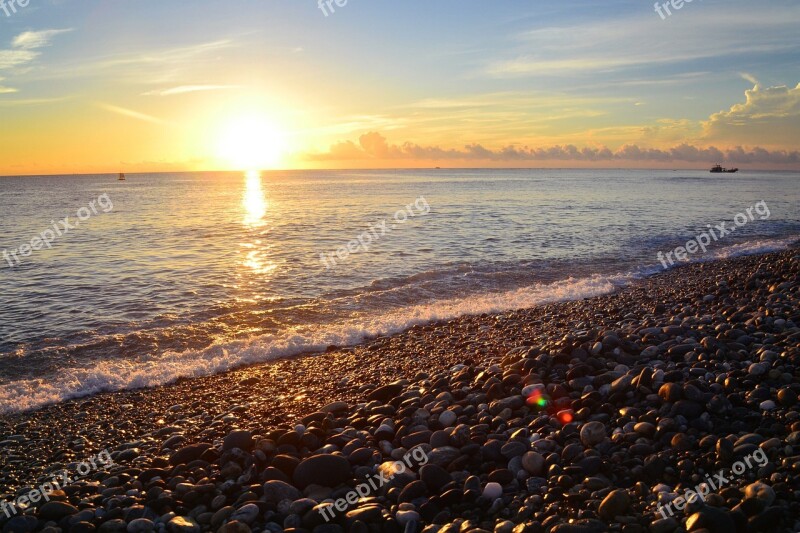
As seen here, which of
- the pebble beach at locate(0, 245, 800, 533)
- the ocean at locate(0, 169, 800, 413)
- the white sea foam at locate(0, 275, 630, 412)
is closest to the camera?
the pebble beach at locate(0, 245, 800, 533)

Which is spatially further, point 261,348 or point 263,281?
point 263,281

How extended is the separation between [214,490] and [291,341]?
7428 millimetres

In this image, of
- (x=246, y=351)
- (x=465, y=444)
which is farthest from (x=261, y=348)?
(x=465, y=444)

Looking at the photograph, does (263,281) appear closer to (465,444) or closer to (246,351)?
(246,351)

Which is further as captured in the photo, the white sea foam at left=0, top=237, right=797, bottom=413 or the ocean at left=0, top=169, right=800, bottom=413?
the ocean at left=0, top=169, right=800, bottom=413

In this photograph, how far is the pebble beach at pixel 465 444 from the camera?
5051 mm

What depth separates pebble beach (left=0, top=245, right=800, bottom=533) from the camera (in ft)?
16.6

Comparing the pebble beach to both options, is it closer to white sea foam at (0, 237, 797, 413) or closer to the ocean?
white sea foam at (0, 237, 797, 413)

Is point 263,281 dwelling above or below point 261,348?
above

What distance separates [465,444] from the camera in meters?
6.38

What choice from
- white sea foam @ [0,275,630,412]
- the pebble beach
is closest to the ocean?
white sea foam @ [0,275,630,412]

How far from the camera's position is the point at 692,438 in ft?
18.8

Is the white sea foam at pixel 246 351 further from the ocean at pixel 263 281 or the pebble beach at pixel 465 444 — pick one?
the pebble beach at pixel 465 444

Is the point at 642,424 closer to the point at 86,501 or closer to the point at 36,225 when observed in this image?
the point at 86,501
